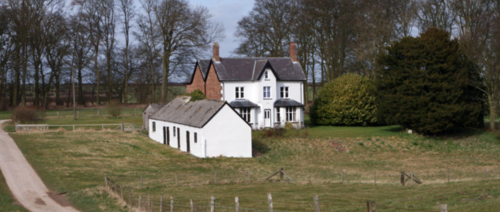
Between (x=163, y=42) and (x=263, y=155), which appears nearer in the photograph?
(x=263, y=155)

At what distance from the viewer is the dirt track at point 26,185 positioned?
21.9m

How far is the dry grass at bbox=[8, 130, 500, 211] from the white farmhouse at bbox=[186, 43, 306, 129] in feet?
24.0

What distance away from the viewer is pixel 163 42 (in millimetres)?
61188

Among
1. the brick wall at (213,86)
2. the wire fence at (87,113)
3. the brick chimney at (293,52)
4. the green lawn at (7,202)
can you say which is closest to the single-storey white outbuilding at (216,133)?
the brick wall at (213,86)

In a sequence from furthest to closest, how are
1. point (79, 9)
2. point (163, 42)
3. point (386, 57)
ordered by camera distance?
point (79, 9)
point (163, 42)
point (386, 57)

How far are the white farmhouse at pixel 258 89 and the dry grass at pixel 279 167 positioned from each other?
7.30 m

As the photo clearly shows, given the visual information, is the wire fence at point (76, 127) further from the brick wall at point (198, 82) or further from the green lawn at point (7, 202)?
the green lawn at point (7, 202)

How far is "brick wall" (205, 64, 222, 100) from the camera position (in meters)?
48.3

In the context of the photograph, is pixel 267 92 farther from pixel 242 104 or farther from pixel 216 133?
pixel 216 133

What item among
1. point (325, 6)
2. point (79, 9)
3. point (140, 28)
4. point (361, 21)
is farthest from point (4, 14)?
point (361, 21)

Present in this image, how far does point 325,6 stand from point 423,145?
70.2ft

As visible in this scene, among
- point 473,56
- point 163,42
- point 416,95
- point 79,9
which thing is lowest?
point 416,95

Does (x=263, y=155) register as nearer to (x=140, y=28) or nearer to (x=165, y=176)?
(x=165, y=176)

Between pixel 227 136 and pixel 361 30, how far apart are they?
74.5 feet
